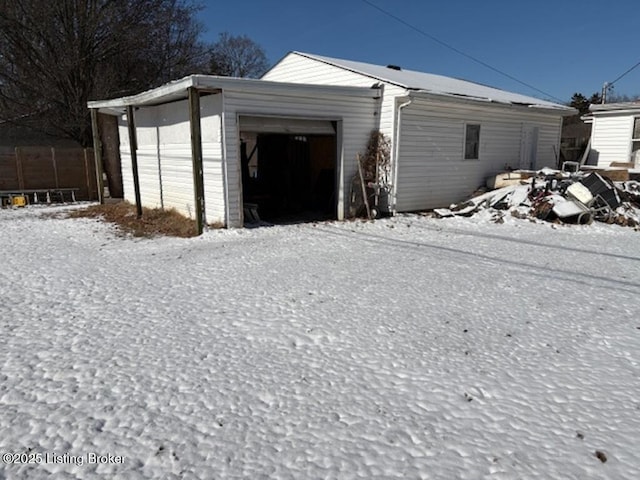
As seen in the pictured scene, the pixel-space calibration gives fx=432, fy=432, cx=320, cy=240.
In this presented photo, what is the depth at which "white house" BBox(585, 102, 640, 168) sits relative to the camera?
52.5ft

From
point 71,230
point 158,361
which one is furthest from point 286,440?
point 71,230

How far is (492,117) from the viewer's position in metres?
13.1

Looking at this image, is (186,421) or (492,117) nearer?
(186,421)

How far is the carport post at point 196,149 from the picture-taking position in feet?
27.8

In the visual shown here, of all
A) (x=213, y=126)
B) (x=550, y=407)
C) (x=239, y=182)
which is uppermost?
(x=213, y=126)

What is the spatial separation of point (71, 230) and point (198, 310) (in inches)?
268

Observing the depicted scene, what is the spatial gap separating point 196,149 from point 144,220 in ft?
11.0

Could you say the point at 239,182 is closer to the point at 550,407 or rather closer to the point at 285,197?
the point at 285,197

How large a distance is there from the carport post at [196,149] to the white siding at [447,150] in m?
5.18

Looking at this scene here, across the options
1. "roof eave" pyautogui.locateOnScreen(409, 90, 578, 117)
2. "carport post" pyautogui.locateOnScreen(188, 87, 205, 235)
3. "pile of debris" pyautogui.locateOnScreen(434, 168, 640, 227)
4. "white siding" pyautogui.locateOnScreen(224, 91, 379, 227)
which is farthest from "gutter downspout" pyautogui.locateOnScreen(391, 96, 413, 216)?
"carport post" pyautogui.locateOnScreen(188, 87, 205, 235)

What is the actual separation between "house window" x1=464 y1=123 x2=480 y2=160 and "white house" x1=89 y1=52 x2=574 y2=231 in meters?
0.03

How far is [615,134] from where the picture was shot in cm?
1655

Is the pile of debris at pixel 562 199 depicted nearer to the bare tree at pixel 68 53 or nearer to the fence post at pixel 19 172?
the fence post at pixel 19 172

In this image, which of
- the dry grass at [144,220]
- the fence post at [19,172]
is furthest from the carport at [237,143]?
the fence post at [19,172]
